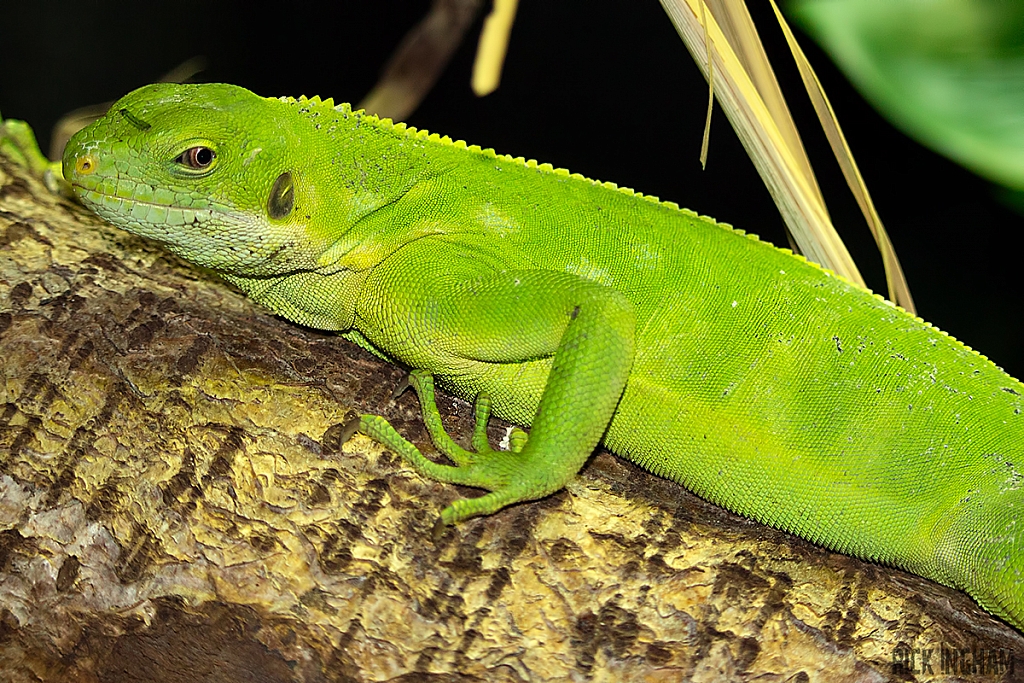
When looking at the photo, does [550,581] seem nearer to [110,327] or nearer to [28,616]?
[28,616]

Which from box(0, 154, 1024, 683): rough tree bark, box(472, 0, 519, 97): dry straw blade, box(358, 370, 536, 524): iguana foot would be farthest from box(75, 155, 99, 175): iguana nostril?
box(472, 0, 519, 97): dry straw blade

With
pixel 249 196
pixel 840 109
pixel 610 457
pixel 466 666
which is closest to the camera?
pixel 466 666

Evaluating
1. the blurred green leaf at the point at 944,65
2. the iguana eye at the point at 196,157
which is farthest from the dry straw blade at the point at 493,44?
the iguana eye at the point at 196,157

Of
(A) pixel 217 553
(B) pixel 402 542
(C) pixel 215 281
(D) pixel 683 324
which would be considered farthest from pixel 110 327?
(D) pixel 683 324

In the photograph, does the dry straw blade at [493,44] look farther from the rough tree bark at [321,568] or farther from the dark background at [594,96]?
the rough tree bark at [321,568]

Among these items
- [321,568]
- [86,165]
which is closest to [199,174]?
[86,165]

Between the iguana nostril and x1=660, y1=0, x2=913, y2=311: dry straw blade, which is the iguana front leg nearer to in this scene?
the iguana nostril
